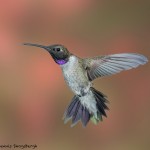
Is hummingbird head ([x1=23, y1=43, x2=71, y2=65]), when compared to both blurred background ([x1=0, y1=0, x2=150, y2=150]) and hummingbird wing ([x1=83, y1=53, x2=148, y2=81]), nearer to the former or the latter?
hummingbird wing ([x1=83, y1=53, x2=148, y2=81])

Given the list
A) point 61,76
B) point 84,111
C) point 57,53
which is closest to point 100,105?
point 84,111

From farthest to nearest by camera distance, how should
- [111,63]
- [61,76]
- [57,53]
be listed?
[61,76]
[111,63]
[57,53]

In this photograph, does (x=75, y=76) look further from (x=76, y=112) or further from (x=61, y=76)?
(x=61, y=76)

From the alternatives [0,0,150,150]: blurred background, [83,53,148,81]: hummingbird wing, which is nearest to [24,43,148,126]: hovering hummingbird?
[83,53,148,81]: hummingbird wing

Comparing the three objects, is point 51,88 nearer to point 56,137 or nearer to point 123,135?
point 56,137

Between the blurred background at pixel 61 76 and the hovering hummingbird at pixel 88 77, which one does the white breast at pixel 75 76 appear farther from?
the blurred background at pixel 61 76

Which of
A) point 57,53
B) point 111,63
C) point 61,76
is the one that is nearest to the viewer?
point 57,53

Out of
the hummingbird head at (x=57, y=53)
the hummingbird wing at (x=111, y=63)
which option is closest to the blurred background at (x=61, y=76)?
the hummingbird wing at (x=111, y=63)
